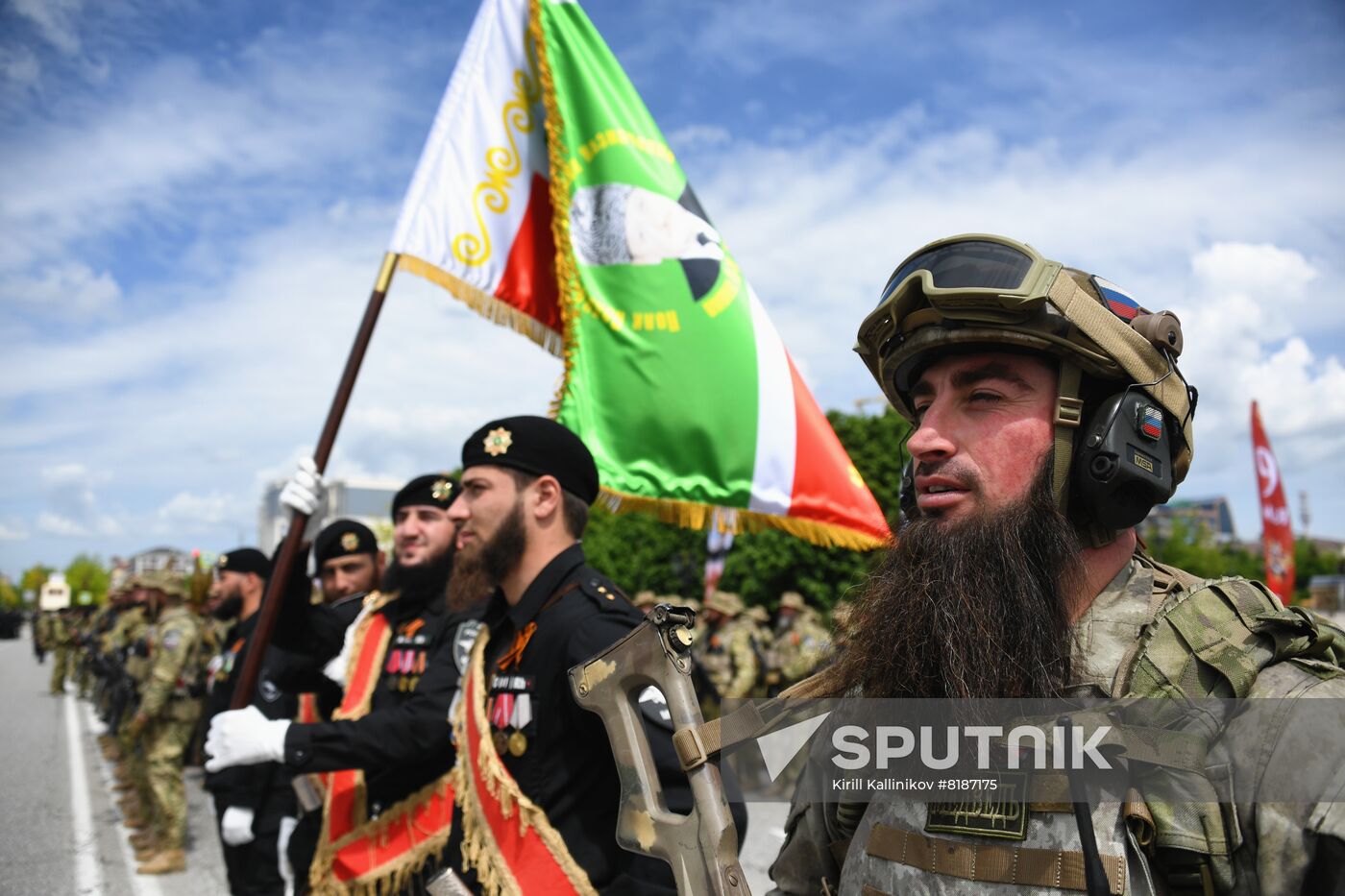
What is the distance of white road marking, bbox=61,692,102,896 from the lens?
8.13 meters

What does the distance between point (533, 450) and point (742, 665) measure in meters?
11.3

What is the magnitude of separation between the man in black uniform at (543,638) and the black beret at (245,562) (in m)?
5.30

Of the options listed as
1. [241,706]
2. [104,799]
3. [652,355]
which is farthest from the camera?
[104,799]

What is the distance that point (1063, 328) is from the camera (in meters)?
1.76

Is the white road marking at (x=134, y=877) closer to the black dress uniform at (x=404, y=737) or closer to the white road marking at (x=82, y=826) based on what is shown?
the white road marking at (x=82, y=826)

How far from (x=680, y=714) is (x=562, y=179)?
3742 mm

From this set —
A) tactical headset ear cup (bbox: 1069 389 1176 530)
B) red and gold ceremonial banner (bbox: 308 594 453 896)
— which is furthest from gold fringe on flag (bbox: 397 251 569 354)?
tactical headset ear cup (bbox: 1069 389 1176 530)

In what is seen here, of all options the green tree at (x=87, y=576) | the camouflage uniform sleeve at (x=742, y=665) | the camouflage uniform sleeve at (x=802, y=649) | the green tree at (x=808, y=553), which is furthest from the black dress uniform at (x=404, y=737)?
the green tree at (x=87, y=576)

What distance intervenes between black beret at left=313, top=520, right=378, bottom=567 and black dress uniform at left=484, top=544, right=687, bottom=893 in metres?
4.00

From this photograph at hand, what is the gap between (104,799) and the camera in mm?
11727

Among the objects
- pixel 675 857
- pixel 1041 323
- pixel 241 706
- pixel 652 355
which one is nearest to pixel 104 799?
pixel 241 706

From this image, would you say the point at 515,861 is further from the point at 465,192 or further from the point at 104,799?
the point at 104,799

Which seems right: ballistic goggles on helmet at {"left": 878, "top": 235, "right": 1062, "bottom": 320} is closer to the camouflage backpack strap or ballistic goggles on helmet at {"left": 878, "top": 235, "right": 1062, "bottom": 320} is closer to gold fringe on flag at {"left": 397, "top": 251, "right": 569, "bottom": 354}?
the camouflage backpack strap

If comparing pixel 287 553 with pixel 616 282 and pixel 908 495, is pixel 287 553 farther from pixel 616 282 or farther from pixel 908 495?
pixel 908 495
